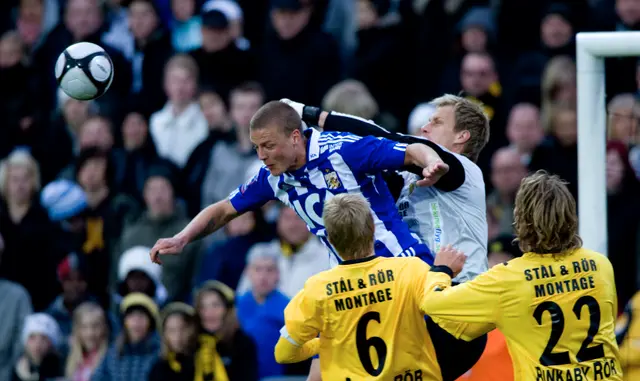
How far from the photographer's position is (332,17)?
1362cm

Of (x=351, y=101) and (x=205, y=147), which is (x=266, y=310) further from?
(x=205, y=147)

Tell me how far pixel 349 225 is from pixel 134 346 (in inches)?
183

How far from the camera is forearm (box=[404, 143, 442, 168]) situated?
7156 millimetres

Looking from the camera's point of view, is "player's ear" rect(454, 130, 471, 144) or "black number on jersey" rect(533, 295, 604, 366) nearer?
"black number on jersey" rect(533, 295, 604, 366)

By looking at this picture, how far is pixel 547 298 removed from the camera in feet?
22.2

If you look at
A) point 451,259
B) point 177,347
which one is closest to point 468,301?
point 451,259

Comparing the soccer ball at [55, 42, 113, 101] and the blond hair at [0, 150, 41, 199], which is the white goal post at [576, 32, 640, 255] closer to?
the soccer ball at [55, 42, 113, 101]

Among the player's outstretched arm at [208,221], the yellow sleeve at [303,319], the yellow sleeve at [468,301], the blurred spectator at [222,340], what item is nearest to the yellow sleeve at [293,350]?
the yellow sleeve at [303,319]

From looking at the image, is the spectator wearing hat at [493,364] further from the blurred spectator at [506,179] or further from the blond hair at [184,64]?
the blond hair at [184,64]

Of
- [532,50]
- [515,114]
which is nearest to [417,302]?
[515,114]

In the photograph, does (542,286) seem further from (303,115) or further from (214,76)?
(214,76)

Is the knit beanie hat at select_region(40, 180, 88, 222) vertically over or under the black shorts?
over

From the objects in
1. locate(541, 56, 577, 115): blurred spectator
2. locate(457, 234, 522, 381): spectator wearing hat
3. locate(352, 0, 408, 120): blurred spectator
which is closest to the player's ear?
locate(457, 234, 522, 381): spectator wearing hat

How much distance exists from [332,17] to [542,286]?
23.9 ft
